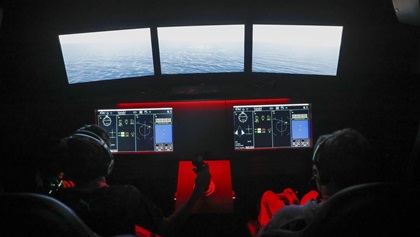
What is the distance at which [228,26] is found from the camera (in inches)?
110

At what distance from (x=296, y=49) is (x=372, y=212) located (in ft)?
5.66

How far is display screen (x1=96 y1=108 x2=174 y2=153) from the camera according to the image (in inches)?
107

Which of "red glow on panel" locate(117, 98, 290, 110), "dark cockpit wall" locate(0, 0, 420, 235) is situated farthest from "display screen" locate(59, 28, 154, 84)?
"red glow on panel" locate(117, 98, 290, 110)

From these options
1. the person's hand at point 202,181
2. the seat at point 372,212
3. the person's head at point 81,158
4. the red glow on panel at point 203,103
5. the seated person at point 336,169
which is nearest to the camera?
the seat at point 372,212

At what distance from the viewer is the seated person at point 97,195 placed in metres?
1.62

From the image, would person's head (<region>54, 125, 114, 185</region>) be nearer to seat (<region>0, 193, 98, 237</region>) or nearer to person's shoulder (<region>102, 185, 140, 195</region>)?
person's shoulder (<region>102, 185, 140, 195</region>)

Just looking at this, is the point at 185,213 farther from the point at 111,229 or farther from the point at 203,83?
the point at 203,83

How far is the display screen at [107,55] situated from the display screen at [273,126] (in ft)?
2.31

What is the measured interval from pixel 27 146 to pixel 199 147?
105 cm

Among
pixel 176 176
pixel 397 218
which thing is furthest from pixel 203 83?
pixel 397 218

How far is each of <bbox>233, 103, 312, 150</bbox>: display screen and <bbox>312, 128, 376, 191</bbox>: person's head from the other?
1112 millimetres

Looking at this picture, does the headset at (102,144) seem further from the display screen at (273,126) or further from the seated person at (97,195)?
the display screen at (273,126)

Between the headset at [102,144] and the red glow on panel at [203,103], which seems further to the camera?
the red glow on panel at [203,103]

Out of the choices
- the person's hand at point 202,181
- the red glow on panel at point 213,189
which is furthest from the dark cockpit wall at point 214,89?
the person's hand at point 202,181
